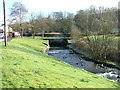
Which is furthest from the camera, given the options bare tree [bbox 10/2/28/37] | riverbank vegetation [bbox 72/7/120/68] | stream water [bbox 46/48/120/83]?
bare tree [bbox 10/2/28/37]

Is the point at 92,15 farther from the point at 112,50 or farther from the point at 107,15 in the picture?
the point at 112,50

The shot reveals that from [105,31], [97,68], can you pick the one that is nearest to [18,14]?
[105,31]

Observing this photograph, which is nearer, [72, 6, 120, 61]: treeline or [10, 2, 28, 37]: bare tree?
[72, 6, 120, 61]: treeline

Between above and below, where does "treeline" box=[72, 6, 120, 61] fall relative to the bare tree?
below

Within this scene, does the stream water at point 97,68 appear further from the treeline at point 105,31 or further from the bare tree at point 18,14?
the bare tree at point 18,14

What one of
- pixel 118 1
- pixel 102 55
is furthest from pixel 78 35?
pixel 118 1

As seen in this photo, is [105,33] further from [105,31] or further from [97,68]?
[97,68]

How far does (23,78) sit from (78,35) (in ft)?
96.5

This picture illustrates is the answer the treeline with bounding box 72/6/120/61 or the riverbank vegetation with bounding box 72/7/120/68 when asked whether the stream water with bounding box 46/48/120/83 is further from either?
the treeline with bounding box 72/6/120/61

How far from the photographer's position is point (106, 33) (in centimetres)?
1970

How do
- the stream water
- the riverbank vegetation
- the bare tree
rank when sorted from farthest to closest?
the bare tree → the riverbank vegetation → the stream water

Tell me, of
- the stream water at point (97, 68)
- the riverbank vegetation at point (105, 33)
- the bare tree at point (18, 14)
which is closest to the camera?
the stream water at point (97, 68)

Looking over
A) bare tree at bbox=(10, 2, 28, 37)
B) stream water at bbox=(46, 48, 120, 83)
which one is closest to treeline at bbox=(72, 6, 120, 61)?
stream water at bbox=(46, 48, 120, 83)

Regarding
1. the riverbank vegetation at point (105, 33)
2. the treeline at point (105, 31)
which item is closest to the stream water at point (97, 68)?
the riverbank vegetation at point (105, 33)
